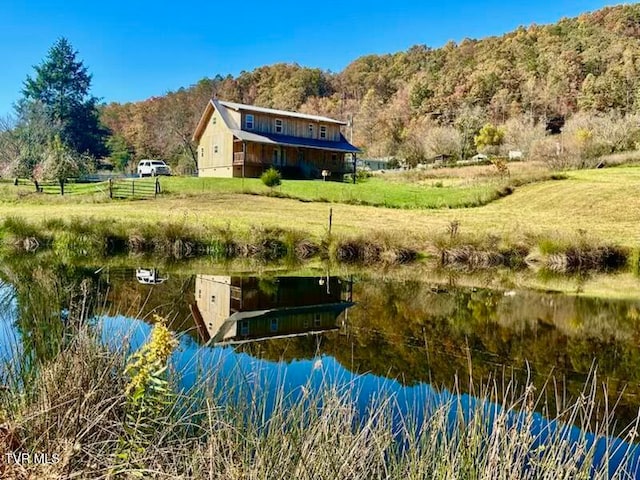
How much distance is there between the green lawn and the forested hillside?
18441mm

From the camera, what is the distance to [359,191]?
34406mm

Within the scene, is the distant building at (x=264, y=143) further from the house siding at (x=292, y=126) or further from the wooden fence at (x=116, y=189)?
the wooden fence at (x=116, y=189)

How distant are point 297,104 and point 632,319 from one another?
7997cm

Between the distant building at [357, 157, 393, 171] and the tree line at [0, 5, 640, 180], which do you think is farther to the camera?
the distant building at [357, 157, 393, 171]

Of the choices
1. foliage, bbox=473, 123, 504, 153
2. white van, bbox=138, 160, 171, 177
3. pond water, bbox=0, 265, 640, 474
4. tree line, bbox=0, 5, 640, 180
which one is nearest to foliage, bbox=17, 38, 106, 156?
tree line, bbox=0, 5, 640, 180

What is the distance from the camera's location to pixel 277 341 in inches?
351

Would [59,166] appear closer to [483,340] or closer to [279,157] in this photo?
[279,157]

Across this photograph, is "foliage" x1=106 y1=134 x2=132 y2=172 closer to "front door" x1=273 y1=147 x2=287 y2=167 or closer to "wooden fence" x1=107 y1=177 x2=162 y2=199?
"front door" x1=273 y1=147 x2=287 y2=167

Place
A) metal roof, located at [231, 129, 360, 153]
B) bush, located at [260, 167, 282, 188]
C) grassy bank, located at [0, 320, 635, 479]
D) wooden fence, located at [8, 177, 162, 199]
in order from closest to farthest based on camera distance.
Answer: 1. grassy bank, located at [0, 320, 635, 479]
2. wooden fence, located at [8, 177, 162, 199]
3. bush, located at [260, 167, 282, 188]
4. metal roof, located at [231, 129, 360, 153]

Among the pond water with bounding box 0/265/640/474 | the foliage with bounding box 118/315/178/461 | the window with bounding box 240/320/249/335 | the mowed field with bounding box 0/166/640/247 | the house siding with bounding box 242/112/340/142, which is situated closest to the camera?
the foliage with bounding box 118/315/178/461

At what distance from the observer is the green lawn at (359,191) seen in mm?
32188

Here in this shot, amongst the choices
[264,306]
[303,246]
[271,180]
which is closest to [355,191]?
[271,180]

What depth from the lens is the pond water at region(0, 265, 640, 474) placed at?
20.1 ft

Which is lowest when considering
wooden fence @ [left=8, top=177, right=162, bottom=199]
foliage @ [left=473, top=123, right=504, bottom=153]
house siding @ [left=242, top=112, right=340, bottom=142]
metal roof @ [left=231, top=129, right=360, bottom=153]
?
wooden fence @ [left=8, top=177, right=162, bottom=199]
